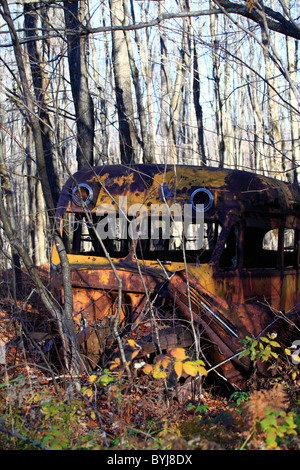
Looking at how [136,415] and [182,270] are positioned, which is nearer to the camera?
[136,415]

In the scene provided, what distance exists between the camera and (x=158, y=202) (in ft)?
17.4

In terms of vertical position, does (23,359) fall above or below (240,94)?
below

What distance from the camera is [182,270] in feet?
15.1

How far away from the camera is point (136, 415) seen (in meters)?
3.92

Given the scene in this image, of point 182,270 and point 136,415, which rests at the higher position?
point 182,270

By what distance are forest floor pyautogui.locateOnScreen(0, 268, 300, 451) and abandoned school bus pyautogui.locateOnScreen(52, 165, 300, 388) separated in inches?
15.9

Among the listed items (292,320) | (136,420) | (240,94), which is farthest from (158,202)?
(240,94)

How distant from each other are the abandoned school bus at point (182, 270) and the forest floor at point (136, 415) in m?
0.40

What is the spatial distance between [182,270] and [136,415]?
1479mm

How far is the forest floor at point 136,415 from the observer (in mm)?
2943

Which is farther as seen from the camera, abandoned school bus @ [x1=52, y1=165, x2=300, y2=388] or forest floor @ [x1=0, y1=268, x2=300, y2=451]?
abandoned school bus @ [x1=52, y1=165, x2=300, y2=388]

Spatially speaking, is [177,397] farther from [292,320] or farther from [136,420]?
[292,320]

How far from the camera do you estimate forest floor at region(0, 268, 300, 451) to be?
2943 millimetres
